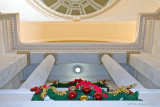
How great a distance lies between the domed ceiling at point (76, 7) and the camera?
980 cm

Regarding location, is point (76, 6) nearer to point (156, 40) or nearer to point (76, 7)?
point (76, 7)

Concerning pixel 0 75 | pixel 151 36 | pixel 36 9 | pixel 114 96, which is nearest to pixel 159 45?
pixel 151 36

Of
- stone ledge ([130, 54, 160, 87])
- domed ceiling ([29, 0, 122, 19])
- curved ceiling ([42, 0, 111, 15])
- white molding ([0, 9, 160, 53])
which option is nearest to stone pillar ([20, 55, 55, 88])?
white molding ([0, 9, 160, 53])

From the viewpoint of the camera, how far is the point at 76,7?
10.5 metres

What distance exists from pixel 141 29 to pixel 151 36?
676 mm

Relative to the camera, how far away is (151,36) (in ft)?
25.1

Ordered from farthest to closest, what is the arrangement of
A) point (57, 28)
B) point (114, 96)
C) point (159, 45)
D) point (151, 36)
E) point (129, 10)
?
point (57, 28) → point (129, 10) → point (151, 36) → point (159, 45) → point (114, 96)

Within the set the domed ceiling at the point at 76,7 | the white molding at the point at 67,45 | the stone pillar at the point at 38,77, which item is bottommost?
the stone pillar at the point at 38,77

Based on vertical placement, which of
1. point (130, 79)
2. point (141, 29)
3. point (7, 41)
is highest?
point (141, 29)

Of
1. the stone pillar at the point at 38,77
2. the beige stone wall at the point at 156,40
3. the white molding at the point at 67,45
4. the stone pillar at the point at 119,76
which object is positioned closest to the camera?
the stone pillar at the point at 38,77

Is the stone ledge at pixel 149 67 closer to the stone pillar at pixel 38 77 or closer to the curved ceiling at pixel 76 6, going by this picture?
the stone pillar at pixel 38 77

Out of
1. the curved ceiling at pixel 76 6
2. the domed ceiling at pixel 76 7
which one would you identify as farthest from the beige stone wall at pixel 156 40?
the curved ceiling at pixel 76 6

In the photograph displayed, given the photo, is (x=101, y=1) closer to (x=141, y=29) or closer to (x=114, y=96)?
(x=141, y=29)

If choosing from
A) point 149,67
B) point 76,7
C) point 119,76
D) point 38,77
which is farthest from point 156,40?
point 76,7
